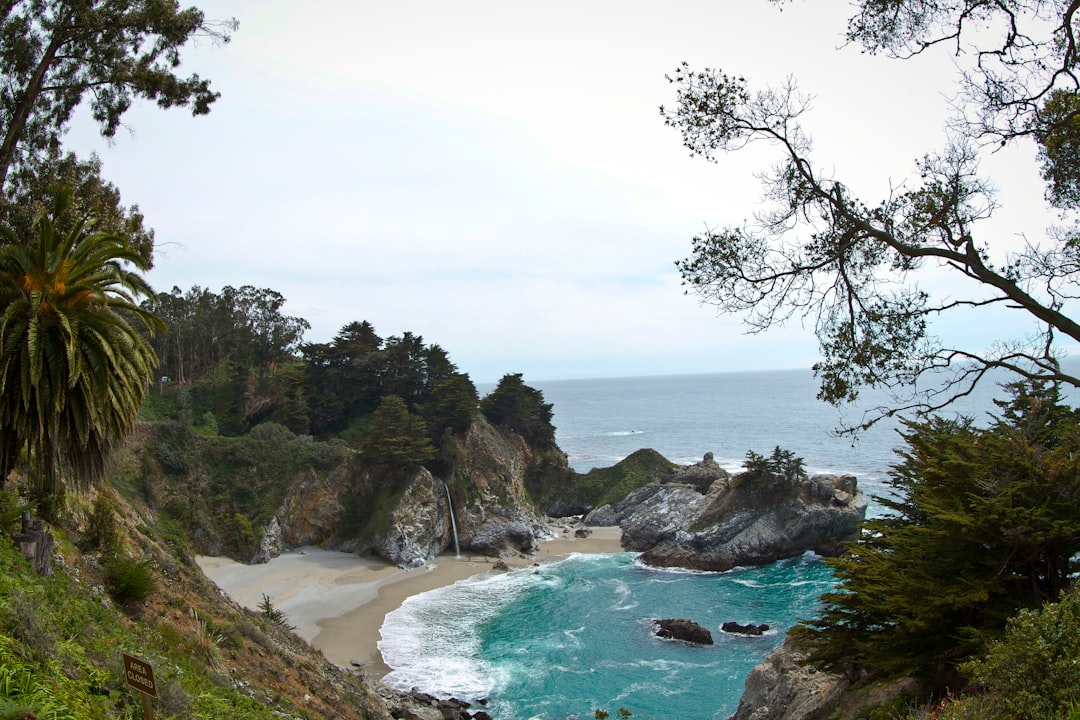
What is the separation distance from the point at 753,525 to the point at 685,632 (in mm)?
15701

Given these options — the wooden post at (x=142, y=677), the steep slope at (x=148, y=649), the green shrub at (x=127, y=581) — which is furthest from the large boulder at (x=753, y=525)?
the wooden post at (x=142, y=677)

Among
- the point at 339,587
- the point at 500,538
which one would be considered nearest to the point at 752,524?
the point at 500,538

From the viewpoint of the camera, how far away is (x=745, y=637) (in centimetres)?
2902

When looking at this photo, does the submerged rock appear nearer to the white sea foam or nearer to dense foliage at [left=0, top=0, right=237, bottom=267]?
the white sea foam

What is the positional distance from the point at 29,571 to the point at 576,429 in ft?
401

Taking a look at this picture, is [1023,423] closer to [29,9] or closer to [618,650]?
[618,650]

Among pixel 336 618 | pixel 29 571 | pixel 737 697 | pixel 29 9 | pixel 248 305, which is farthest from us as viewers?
pixel 248 305

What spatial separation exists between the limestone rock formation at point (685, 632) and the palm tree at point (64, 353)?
24.5 m

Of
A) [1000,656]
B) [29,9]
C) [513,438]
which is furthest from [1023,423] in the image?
[513,438]

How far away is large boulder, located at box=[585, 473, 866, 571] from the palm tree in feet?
117

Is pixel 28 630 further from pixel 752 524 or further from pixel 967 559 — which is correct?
pixel 752 524

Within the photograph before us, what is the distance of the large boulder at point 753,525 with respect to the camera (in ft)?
135

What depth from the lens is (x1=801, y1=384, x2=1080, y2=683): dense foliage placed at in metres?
10.9

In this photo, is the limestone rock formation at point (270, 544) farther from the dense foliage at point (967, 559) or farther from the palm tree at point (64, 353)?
the dense foliage at point (967, 559)
